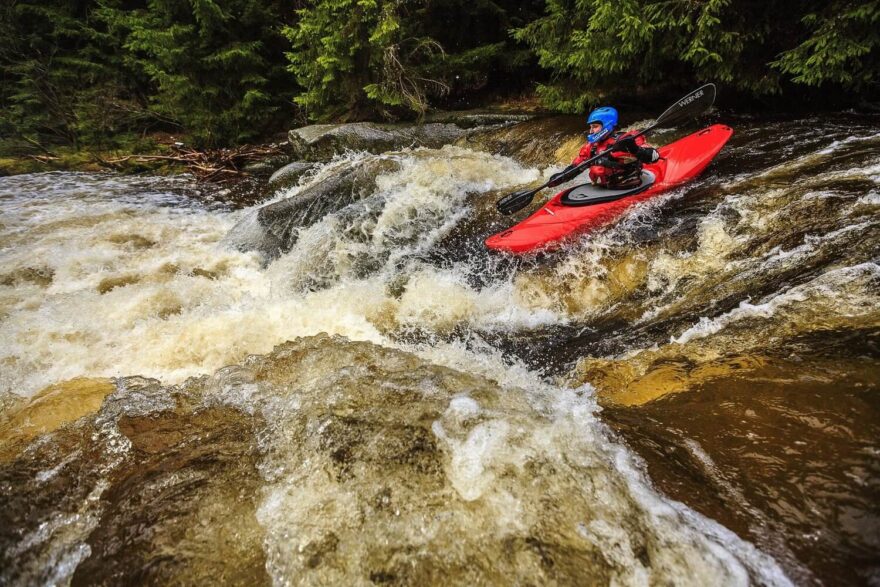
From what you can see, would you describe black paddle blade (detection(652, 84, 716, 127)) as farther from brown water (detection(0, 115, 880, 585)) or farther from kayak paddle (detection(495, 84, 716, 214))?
brown water (detection(0, 115, 880, 585))

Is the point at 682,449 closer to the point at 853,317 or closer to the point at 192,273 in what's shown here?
the point at 853,317

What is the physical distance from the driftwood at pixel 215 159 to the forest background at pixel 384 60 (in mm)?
634

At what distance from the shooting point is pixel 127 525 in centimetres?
168

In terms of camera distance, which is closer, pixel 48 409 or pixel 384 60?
pixel 48 409

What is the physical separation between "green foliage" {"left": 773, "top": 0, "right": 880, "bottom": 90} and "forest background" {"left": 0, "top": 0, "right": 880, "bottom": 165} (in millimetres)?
16

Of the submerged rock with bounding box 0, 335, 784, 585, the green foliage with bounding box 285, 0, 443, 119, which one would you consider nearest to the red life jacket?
the submerged rock with bounding box 0, 335, 784, 585

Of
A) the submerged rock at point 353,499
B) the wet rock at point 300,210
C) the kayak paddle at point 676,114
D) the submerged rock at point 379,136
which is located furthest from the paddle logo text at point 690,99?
the submerged rock at point 353,499

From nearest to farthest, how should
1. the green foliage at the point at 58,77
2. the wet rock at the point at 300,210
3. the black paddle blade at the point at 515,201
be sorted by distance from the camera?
1. the black paddle blade at the point at 515,201
2. the wet rock at the point at 300,210
3. the green foliage at the point at 58,77

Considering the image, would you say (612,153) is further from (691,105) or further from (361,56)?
(361,56)

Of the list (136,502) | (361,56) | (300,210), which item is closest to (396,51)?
(361,56)

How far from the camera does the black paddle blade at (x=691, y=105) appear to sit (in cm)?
464

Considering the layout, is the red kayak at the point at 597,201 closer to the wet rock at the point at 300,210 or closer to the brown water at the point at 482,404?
the brown water at the point at 482,404

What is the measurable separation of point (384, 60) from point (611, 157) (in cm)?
558

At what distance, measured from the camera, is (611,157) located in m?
4.38
